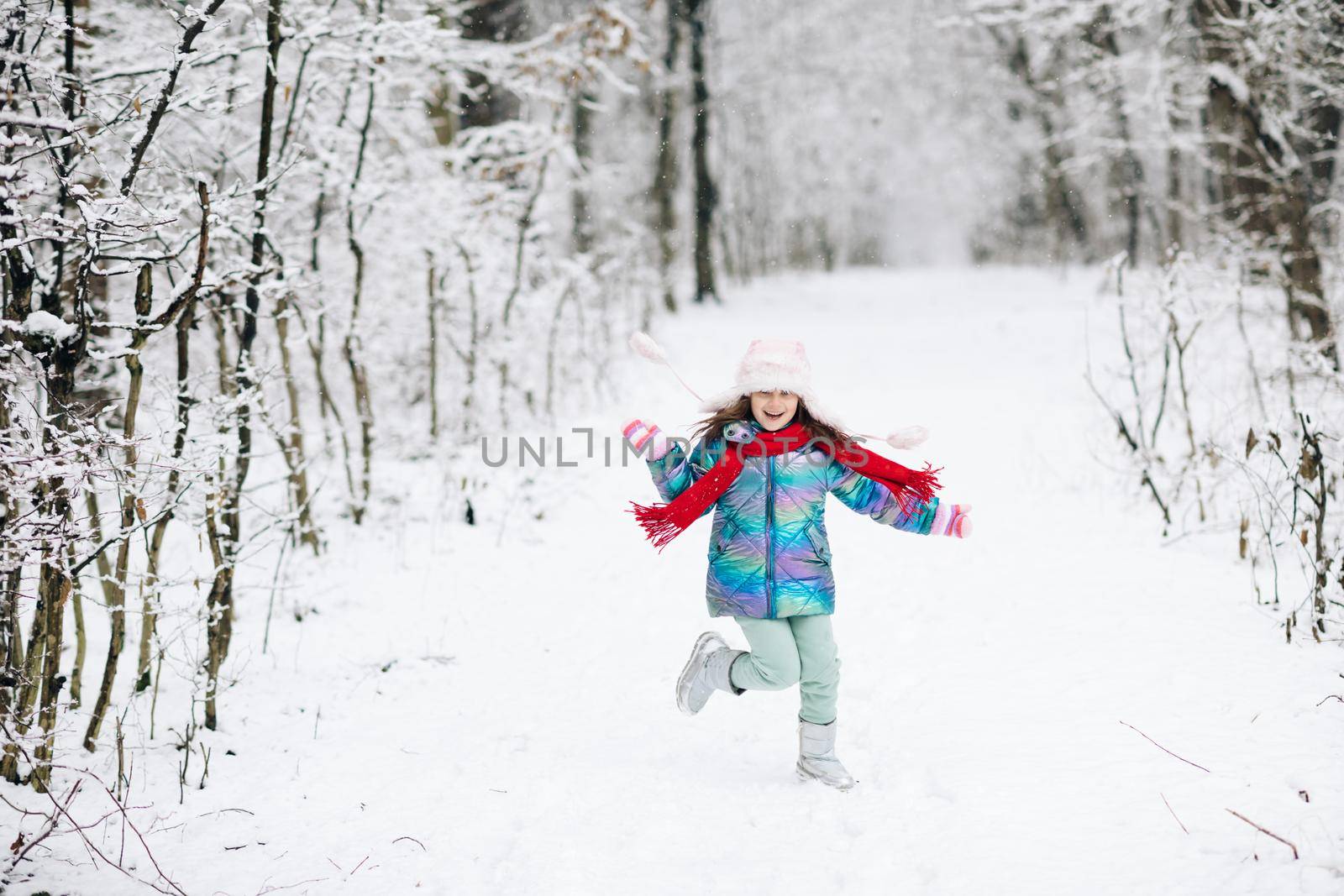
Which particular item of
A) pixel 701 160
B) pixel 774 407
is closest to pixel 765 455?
pixel 774 407

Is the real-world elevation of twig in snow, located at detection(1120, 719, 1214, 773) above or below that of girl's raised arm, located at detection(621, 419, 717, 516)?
below

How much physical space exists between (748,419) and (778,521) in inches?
15.8

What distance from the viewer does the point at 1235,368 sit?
952 cm

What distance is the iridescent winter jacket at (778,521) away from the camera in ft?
9.91

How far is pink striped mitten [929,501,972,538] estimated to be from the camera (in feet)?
9.86

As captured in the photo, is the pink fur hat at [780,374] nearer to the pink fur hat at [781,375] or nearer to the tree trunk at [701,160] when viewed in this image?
the pink fur hat at [781,375]

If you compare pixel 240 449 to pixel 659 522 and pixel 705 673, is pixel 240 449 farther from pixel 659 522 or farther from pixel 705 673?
pixel 705 673

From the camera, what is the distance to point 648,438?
9.86 ft

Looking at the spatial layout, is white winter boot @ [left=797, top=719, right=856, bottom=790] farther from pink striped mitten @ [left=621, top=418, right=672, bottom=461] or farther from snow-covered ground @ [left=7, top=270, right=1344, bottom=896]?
pink striped mitten @ [left=621, top=418, right=672, bottom=461]

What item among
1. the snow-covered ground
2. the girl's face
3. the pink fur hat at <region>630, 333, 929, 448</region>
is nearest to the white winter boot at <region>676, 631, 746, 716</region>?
the snow-covered ground

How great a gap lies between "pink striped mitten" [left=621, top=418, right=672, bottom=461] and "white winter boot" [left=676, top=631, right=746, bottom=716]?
29.4 inches

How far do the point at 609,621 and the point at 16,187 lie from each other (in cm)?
335

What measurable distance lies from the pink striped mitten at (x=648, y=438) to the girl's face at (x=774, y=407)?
0.34 meters

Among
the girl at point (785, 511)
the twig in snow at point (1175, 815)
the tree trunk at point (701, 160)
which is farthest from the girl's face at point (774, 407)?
the tree trunk at point (701, 160)
